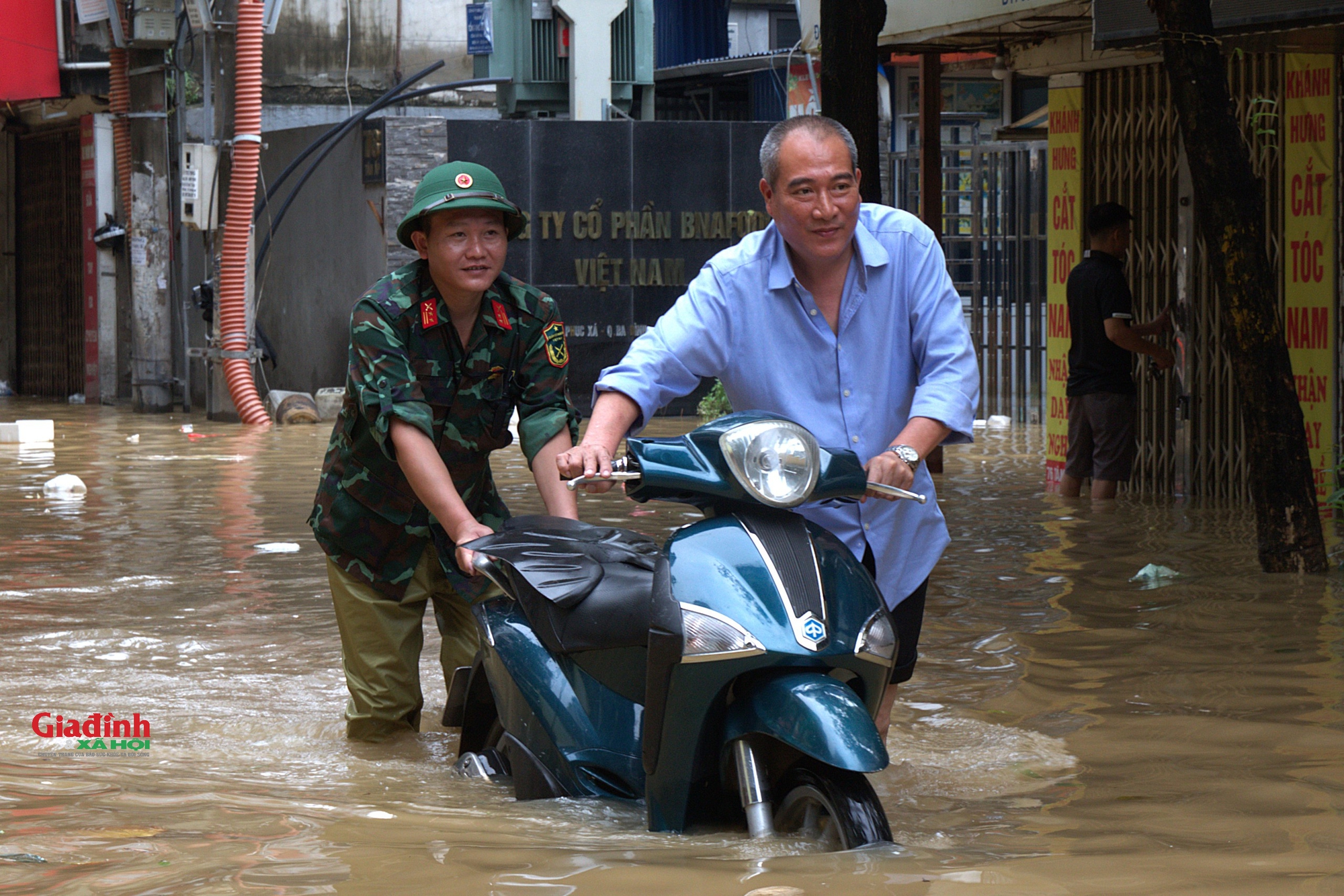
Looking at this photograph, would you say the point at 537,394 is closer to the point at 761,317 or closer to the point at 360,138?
the point at 761,317

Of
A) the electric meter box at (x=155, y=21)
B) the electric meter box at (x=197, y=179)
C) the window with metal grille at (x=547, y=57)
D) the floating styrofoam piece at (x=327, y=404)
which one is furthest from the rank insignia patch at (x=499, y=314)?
the window with metal grille at (x=547, y=57)

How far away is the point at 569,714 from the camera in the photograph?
3.33 m

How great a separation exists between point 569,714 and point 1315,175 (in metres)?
6.73

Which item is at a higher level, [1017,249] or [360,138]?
[360,138]

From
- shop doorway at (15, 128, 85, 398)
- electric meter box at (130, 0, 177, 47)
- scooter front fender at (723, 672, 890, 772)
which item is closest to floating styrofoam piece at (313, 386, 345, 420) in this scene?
electric meter box at (130, 0, 177, 47)

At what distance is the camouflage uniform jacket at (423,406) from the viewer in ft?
12.4

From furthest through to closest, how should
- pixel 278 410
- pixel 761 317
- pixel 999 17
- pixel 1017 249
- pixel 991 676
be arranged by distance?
1. pixel 278 410
2. pixel 1017 249
3. pixel 999 17
4. pixel 991 676
5. pixel 761 317

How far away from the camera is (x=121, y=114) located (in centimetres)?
1775

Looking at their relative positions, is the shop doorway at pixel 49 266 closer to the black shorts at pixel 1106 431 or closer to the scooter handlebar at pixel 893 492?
the black shorts at pixel 1106 431

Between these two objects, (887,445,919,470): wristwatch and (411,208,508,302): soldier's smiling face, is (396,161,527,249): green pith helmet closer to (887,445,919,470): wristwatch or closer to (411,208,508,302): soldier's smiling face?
(411,208,508,302): soldier's smiling face

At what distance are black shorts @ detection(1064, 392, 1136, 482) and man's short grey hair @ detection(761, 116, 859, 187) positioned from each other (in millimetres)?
5946

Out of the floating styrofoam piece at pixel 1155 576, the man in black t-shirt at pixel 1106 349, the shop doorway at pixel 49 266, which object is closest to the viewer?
the floating styrofoam piece at pixel 1155 576

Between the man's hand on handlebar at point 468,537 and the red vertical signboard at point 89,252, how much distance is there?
17209 mm

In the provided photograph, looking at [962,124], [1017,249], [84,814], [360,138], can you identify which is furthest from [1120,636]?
[962,124]
